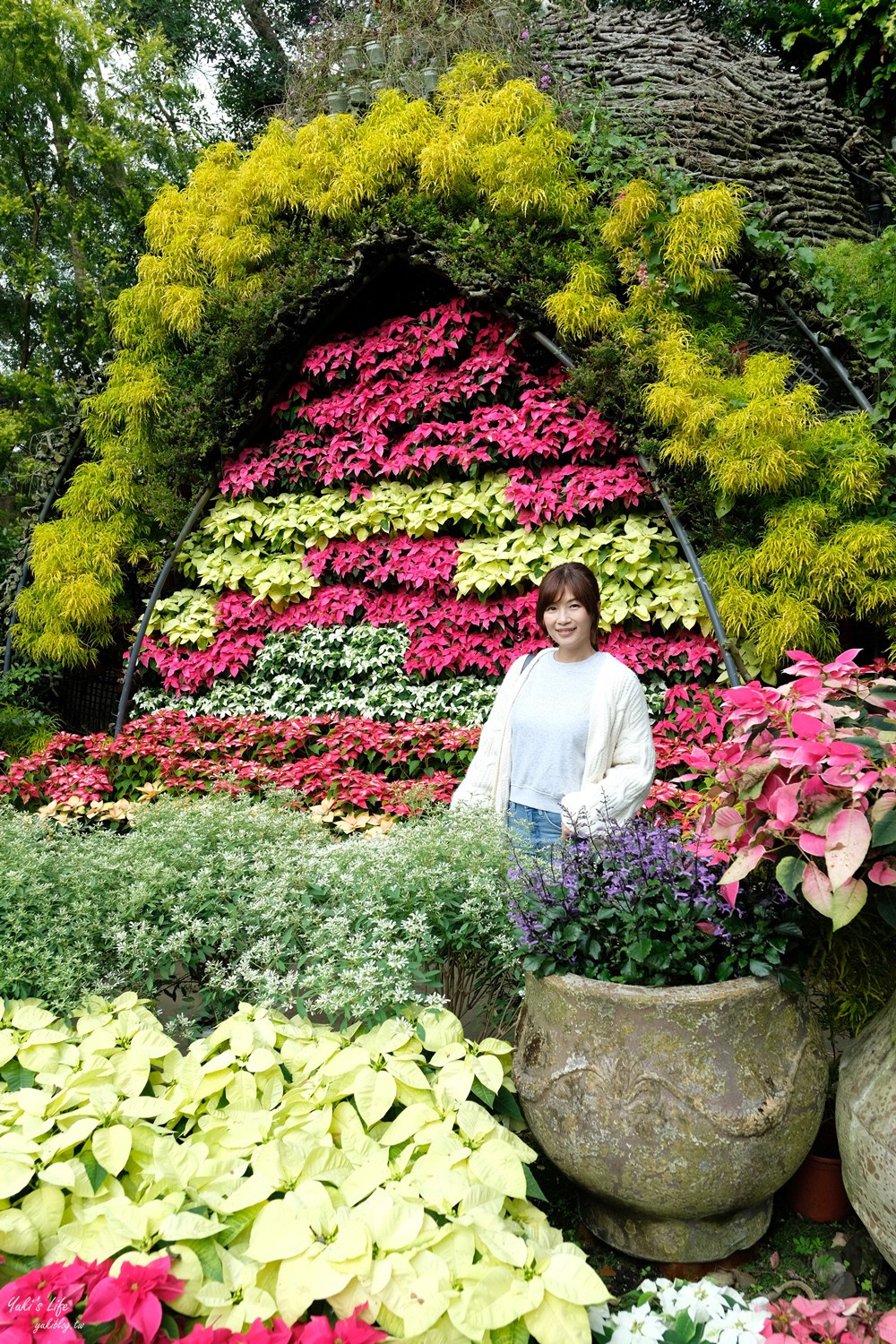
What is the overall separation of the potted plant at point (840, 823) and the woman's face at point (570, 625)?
2.66 feet

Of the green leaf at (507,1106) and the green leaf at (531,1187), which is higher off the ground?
the green leaf at (531,1187)

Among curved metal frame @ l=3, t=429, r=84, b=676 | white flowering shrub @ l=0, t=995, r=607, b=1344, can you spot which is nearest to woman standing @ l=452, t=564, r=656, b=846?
white flowering shrub @ l=0, t=995, r=607, b=1344

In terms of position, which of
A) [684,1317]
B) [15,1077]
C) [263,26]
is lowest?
[684,1317]

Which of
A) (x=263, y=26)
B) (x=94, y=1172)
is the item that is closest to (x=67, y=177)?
(x=263, y=26)

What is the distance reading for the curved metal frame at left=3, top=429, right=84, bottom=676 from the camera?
5781 millimetres

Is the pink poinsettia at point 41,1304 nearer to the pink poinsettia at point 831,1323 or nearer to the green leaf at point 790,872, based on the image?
the pink poinsettia at point 831,1323

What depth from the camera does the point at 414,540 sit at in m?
5.20

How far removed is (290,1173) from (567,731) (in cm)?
146

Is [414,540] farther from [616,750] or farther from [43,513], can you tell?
[616,750]

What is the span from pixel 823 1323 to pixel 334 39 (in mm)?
7426

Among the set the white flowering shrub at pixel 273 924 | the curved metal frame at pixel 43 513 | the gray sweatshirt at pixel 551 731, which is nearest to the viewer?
the white flowering shrub at pixel 273 924

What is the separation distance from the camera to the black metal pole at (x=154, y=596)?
5.51m

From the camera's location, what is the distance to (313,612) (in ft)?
17.9

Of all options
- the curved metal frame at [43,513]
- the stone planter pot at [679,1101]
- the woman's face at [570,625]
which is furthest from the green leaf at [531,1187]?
the curved metal frame at [43,513]
